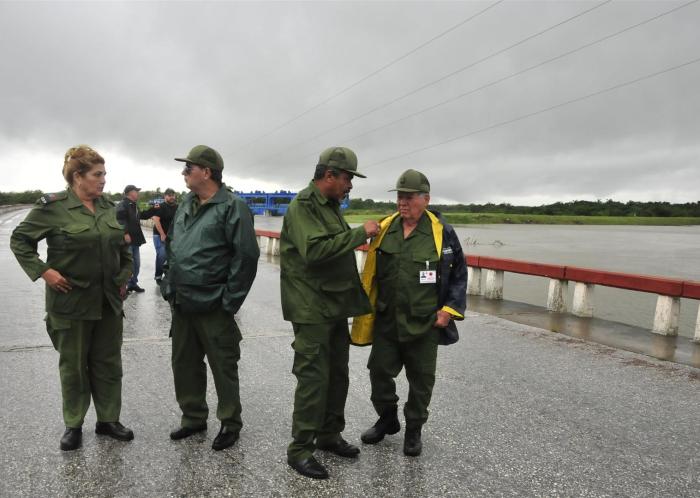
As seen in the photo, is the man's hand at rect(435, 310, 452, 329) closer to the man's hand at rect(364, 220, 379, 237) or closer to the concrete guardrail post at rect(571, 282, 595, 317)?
the man's hand at rect(364, 220, 379, 237)

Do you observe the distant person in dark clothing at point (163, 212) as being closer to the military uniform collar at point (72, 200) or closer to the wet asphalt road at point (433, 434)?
the wet asphalt road at point (433, 434)

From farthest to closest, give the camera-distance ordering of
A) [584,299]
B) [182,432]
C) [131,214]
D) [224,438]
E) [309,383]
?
[131,214]
[584,299]
[182,432]
[224,438]
[309,383]

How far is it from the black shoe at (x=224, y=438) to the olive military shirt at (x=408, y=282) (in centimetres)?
123

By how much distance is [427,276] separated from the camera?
11.7 feet

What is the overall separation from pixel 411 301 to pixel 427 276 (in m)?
0.20

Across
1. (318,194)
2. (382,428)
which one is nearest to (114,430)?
(382,428)

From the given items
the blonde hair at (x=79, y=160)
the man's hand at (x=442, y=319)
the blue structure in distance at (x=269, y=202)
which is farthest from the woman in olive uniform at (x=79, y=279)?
the blue structure in distance at (x=269, y=202)

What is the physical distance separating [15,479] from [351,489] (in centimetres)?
193

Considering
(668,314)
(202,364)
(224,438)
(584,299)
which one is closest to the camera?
(224,438)

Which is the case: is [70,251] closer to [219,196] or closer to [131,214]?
[219,196]

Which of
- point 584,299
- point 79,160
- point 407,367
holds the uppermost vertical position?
point 79,160

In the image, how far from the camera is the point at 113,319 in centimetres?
379

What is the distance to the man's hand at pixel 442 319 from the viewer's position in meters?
3.55

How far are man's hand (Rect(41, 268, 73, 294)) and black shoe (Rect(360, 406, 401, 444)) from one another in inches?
88.0
